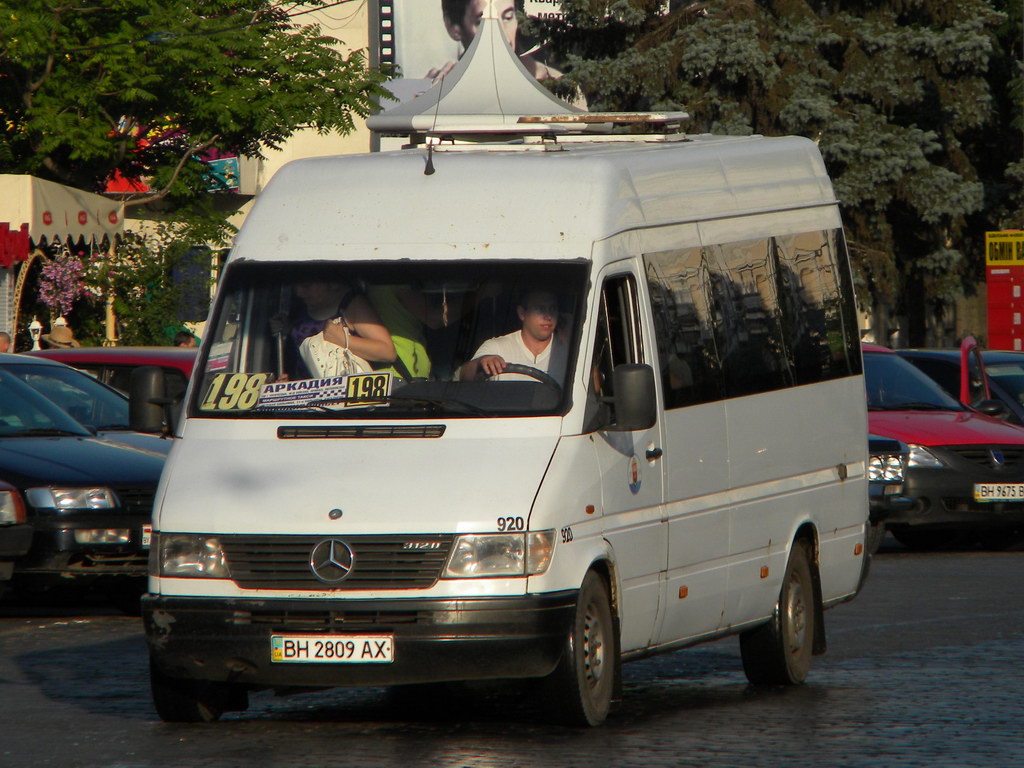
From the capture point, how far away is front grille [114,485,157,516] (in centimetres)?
1345

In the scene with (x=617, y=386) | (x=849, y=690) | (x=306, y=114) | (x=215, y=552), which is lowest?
(x=849, y=690)

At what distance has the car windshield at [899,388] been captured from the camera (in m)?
19.5

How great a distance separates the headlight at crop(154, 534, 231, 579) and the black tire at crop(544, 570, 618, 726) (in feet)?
4.41

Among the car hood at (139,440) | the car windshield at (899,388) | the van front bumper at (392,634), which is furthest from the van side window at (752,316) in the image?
the car windshield at (899,388)

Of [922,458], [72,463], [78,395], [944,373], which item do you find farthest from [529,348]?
[944,373]

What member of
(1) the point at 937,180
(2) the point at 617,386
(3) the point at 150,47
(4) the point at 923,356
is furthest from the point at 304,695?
(1) the point at 937,180

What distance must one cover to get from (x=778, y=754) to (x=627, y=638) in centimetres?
99

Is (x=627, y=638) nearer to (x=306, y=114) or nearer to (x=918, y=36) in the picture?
(x=306, y=114)

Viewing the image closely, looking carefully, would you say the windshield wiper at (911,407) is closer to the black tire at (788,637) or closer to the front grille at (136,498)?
the front grille at (136,498)

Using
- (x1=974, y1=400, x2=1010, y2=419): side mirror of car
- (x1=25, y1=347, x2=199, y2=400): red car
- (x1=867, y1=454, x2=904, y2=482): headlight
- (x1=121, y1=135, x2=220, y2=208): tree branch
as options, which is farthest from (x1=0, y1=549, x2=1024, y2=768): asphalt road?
(x1=121, y1=135, x2=220, y2=208): tree branch

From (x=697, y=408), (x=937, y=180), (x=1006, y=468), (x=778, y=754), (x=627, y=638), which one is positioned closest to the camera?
(x=778, y=754)

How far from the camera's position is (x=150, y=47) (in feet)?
96.3

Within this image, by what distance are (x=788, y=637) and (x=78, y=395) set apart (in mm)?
6430

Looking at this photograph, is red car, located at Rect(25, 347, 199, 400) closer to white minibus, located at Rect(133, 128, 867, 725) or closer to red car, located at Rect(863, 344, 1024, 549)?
red car, located at Rect(863, 344, 1024, 549)
